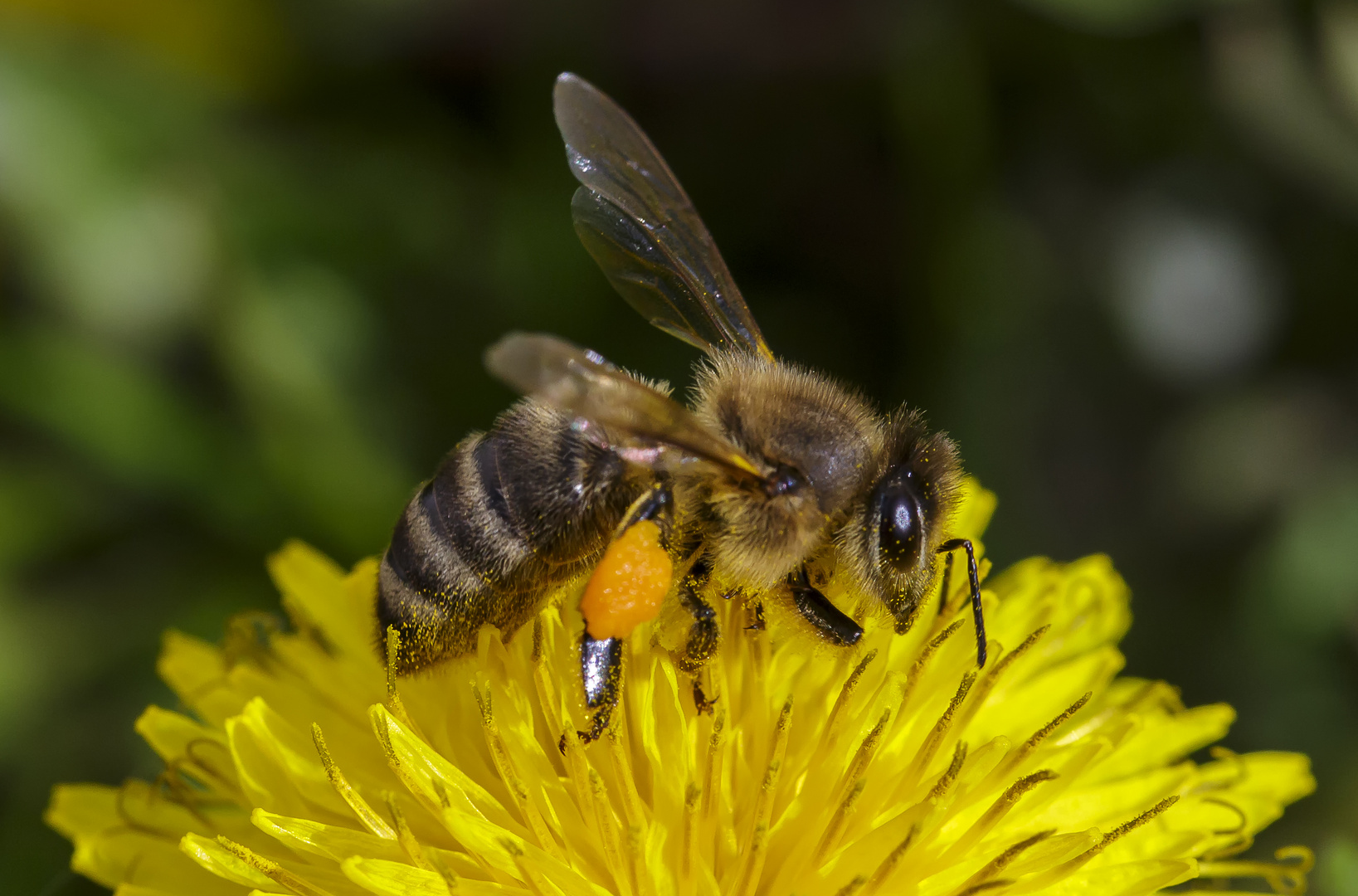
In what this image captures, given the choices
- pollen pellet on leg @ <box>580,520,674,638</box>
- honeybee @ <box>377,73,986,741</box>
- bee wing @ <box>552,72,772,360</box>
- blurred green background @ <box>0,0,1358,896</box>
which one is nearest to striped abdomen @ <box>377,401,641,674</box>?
honeybee @ <box>377,73,986,741</box>

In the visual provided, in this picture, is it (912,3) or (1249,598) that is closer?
(1249,598)

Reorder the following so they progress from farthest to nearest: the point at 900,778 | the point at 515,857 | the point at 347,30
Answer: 1. the point at 347,30
2. the point at 900,778
3. the point at 515,857

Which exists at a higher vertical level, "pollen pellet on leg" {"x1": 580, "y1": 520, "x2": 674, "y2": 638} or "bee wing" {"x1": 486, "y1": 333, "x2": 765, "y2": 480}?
"bee wing" {"x1": 486, "y1": 333, "x2": 765, "y2": 480}

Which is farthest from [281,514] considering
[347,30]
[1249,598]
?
[1249,598]

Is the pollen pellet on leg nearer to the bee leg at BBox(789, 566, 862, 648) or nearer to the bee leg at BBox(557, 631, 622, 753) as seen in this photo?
the bee leg at BBox(557, 631, 622, 753)

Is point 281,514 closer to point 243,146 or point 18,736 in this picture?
point 18,736

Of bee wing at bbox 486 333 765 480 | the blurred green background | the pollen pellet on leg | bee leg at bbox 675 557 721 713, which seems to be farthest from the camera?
the blurred green background
